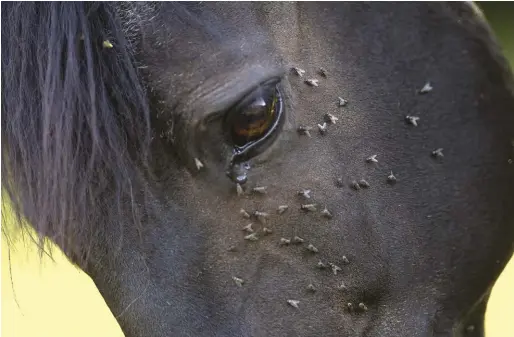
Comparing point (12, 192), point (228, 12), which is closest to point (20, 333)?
point (12, 192)

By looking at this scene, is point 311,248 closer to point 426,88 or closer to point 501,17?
point 426,88

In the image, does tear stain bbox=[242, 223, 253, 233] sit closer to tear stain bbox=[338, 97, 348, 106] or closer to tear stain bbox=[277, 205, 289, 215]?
tear stain bbox=[277, 205, 289, 215]

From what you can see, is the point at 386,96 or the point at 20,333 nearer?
the point at 386,96

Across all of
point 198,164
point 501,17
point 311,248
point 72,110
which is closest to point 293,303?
point 311,248

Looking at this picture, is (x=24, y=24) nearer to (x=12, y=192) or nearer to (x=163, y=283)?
(x=12, y=192)

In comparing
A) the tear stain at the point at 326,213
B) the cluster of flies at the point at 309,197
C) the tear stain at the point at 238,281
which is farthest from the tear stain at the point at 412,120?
the tear stain at the point at 238,281

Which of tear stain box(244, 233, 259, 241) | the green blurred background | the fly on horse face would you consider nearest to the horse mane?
the fly on horse face

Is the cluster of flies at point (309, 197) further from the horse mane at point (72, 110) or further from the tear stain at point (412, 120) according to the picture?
the horse mane at point (72, 110)
